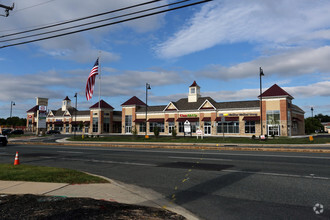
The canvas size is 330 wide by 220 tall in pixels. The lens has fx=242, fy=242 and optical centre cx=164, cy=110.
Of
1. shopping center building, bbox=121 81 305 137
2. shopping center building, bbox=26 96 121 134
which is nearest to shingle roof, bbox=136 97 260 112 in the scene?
shopping center building, bbox=121 81 305 137

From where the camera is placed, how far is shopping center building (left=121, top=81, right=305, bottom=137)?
1773 inches

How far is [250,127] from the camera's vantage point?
4756cm

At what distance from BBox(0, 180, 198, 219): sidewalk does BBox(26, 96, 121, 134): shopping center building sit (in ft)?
192

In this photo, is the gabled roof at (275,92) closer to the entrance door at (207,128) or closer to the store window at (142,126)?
the entrance door at (207,128)

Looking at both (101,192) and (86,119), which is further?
(86,119)

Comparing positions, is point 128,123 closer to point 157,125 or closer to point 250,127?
point 157,125

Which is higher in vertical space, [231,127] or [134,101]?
[134,101]

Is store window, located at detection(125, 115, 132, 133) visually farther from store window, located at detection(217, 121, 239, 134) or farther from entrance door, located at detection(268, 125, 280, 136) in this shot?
entrance door, located at detection(268, 125, 280, 136)

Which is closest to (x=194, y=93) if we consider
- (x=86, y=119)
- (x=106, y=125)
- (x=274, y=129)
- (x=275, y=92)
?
(x=275, y=92)

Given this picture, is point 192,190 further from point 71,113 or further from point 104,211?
point 71,113

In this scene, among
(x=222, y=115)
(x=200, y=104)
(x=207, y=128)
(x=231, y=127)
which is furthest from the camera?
(x=200, y=104)

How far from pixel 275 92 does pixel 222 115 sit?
36.1 ft

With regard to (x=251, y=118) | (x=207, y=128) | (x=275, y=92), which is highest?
(x=275, y=92)

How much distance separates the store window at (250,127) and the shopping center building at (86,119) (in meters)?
37.5
